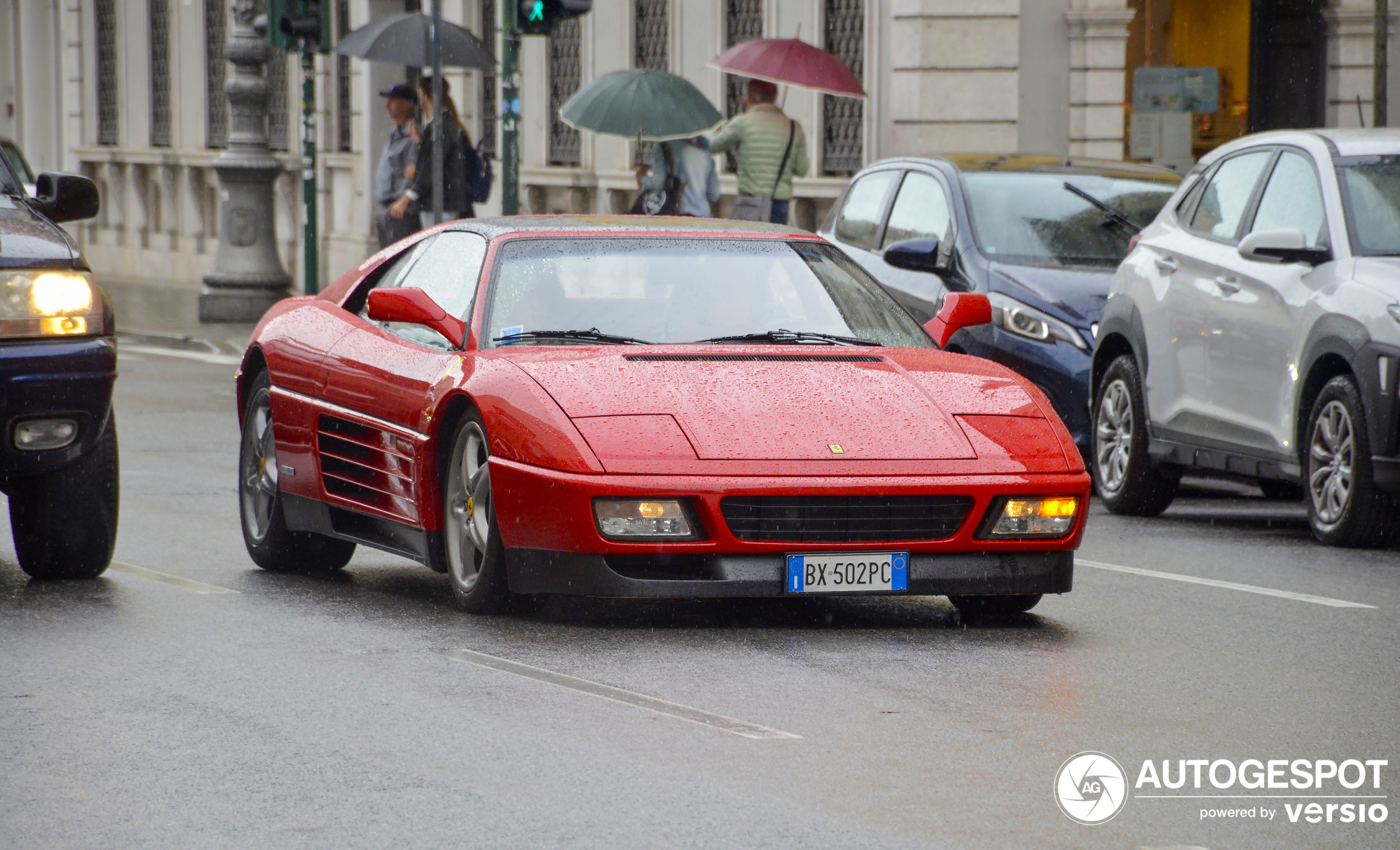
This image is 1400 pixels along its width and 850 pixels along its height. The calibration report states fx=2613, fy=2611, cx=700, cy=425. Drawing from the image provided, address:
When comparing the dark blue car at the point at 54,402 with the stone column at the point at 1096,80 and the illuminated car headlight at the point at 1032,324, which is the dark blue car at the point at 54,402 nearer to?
the illuminated car headlight at the point at 1032,324

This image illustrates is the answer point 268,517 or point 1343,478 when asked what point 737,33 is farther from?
point 268,517

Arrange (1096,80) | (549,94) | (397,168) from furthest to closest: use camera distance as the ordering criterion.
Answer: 1. (549,94)
2. (1096,80)
3. (397,168)

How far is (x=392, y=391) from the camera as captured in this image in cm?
848

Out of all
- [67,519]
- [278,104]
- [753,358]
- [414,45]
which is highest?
[414,45]

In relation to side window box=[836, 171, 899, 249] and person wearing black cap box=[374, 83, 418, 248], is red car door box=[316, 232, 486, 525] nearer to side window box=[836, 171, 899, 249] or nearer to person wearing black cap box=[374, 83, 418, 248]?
side window box=[836, 171, 899, 249]

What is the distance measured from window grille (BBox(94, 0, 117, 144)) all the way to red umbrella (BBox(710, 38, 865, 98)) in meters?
20.8

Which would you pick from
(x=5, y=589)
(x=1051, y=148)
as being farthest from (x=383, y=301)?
(x=1051, y=148)

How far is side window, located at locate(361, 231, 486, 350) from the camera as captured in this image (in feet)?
28.2

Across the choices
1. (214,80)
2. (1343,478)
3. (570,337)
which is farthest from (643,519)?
(214,80)

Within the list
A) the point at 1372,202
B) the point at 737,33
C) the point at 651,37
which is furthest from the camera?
the point at 651,37

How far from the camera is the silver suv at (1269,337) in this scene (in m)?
10.1

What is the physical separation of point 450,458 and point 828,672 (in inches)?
65.3

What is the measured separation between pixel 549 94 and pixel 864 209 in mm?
14314

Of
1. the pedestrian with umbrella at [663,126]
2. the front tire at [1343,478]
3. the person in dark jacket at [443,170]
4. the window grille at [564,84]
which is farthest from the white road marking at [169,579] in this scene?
the window grille at [564,84]
